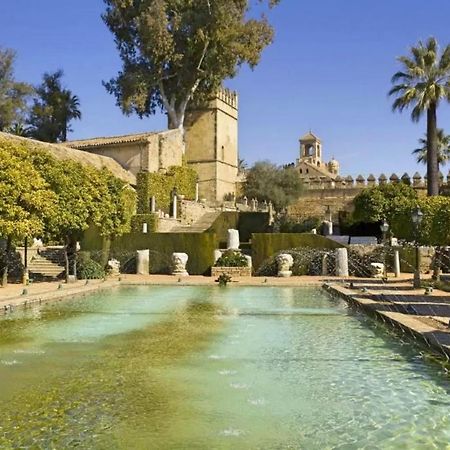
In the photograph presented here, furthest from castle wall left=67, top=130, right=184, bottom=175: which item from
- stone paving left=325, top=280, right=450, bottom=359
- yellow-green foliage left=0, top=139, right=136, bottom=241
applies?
stone paving left=325, top=280, right=450, bottom=359

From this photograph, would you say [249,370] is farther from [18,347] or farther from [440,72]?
[440,72]

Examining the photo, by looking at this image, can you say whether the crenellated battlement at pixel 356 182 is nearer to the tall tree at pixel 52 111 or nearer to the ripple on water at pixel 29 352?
the tall tree at pixel 52 111

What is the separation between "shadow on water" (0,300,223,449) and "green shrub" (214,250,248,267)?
15971 mm

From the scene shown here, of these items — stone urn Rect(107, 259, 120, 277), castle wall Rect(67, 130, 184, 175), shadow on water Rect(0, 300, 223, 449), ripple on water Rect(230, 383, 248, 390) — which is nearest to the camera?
shadow on water Rect(0, 300, 223, 449)

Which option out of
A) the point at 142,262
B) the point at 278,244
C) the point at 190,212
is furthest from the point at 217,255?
the point at 190,212

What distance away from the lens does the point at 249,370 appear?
7215mm

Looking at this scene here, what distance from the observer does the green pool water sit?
4773mm

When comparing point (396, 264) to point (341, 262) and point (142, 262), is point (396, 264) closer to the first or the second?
point (341, 262)

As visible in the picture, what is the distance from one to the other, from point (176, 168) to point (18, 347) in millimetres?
33511

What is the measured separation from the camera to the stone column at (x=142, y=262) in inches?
1007

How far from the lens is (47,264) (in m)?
25.0

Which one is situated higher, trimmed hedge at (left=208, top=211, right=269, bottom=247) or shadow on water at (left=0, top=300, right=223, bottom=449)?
trimmed hedge at (left=208, top=211, right=269, bottom=247)

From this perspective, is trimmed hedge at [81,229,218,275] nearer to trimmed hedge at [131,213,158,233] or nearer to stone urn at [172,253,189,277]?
stone urn at [172,253,189,277]

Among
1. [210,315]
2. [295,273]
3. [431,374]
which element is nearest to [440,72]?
[295,273]
